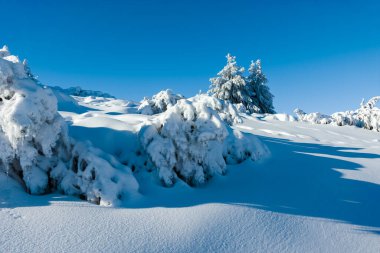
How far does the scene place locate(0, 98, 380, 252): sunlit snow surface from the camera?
342 centimetres

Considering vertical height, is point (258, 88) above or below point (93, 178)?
above

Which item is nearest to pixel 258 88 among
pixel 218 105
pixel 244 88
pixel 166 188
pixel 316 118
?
pixel 244 88

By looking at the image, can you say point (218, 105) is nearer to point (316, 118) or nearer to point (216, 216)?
point (216, 216)

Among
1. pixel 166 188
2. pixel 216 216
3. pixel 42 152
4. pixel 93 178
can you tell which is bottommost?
pixel 216 216

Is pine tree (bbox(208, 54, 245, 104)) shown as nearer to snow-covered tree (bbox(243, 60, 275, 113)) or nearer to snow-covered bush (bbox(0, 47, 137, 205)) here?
snow-covered tree (bbox(243, 60, 275, 113))

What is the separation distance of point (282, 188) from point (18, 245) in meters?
4.15

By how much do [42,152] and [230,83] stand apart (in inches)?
822

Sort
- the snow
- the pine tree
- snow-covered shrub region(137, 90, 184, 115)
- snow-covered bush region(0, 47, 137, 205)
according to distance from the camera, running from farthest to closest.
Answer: the pine tree → snow-covered shrub region(137, 90, 184, 115) → snow-covered bush region(0, 47, 137, 205) → the snow

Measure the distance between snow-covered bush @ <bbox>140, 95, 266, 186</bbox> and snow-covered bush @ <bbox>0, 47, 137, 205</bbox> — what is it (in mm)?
732

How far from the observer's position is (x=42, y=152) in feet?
16.1

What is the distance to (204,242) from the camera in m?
3.56

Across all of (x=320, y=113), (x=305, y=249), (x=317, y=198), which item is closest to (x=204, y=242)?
(x=305, y=249)

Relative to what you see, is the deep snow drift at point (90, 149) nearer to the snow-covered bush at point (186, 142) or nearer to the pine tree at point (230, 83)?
the snow-covered bush at point (186, 142)

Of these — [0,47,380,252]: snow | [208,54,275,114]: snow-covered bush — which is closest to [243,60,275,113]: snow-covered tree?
[208,54,275,114]: snow-covered bush
